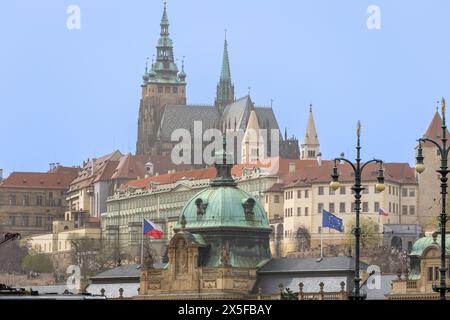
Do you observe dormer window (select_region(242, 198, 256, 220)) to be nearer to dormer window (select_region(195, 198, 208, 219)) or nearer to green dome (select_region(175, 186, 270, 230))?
green dome (select_region(175, 186, 270, 230))

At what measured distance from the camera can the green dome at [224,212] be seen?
13538 centimetres

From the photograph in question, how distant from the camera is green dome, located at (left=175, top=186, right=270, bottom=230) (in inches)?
5330

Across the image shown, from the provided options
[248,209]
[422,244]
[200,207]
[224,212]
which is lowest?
[422,244]

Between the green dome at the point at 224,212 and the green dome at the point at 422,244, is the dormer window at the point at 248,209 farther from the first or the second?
the green dome at the point at 422,244

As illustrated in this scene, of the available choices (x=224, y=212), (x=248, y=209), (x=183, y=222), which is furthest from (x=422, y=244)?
(x=183, y=222)

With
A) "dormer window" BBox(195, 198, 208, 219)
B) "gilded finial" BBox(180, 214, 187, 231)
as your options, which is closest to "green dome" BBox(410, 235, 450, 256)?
"dormer window" BBox(195, 198, 208, 219)

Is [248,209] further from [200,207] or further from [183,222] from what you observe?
→ [183,222]

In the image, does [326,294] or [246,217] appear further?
[246,217]

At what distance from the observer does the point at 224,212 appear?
136 metres
